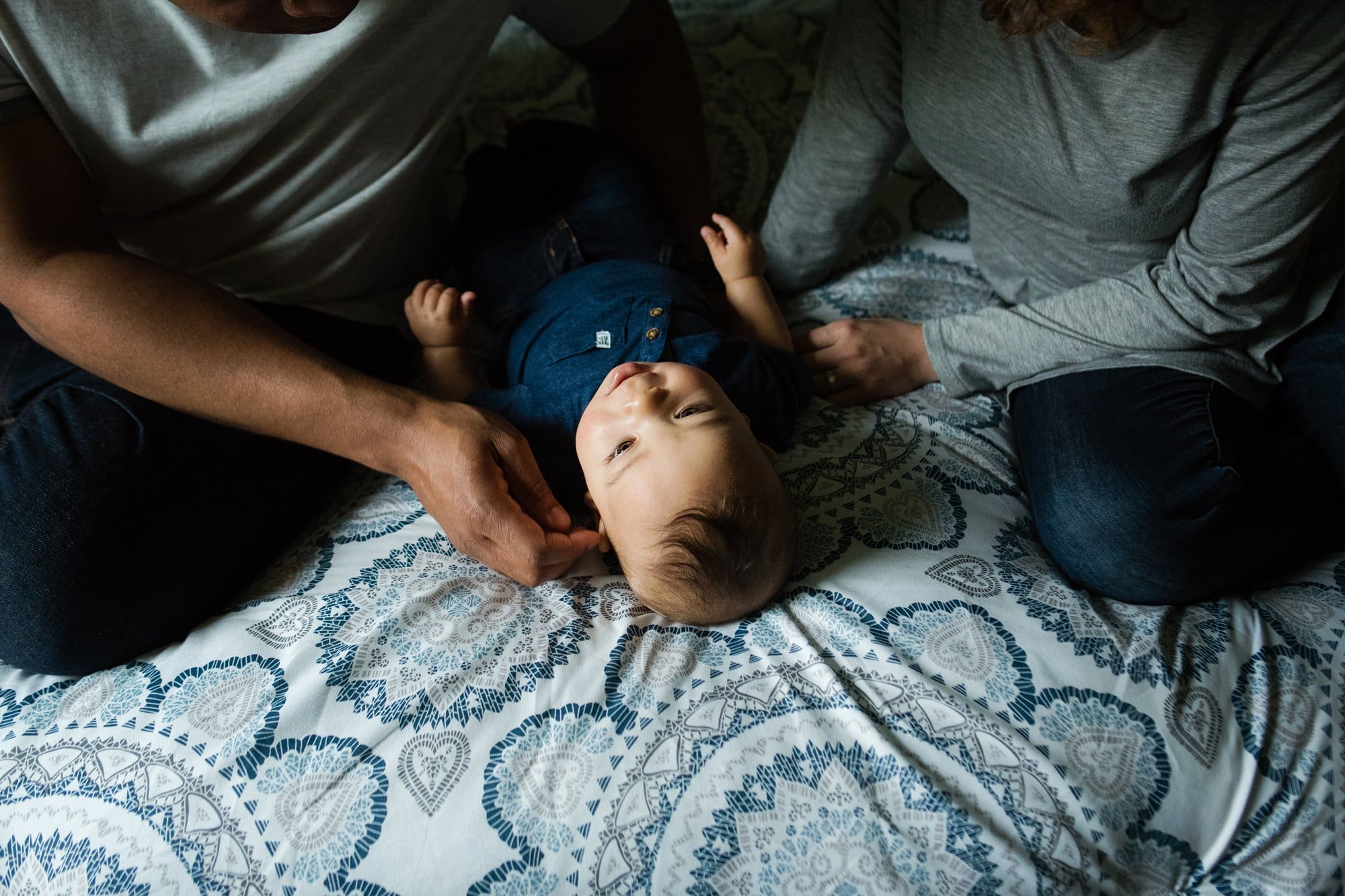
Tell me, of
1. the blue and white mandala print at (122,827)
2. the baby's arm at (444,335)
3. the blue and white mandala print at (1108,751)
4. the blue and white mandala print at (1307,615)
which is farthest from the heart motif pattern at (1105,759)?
the baby's arm at (444,335)

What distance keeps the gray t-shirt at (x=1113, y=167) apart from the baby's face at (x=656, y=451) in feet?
1.25

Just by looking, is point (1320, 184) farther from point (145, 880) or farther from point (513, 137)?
point (145, 880)

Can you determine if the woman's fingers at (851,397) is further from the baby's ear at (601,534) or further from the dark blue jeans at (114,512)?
the dark blue jeans at (114,512)

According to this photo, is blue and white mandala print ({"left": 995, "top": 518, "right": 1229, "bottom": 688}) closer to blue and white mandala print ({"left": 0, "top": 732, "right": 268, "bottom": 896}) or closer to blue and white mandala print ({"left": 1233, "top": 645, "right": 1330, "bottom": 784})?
blue and white mandala print ({"left": 1233, "top": 645, "right": 1330, "bottom": 784})

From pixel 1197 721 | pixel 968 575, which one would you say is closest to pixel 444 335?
pixel 968 575

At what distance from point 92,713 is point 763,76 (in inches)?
53.2

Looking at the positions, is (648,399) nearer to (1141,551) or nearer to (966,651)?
(966,651)

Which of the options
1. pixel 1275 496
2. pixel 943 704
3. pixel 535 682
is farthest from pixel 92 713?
pixel 1275 496

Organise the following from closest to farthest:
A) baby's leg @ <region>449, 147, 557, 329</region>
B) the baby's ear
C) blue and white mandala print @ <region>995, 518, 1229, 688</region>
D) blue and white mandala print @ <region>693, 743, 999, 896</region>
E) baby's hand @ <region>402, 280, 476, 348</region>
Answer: blue and white mandala print @ <region>693, 743, 999, 896</region>, blue and white mandala print @ <region>995, 518, 1229, 688</region>, the baby's ear, baby's hand @ <region>402, 280, 476, 348</region>, baby's leg @ <region>449, 147, 557, 329</region>

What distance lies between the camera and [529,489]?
873 millimetres

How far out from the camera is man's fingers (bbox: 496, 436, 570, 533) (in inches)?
34.1

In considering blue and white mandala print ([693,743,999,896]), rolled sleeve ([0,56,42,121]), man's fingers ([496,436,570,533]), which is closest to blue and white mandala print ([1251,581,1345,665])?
blue and white mandala print ([693,743,999,896])

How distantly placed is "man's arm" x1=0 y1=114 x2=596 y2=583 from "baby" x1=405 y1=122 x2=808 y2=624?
94 millimetres

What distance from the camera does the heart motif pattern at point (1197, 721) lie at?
0.74 meters
